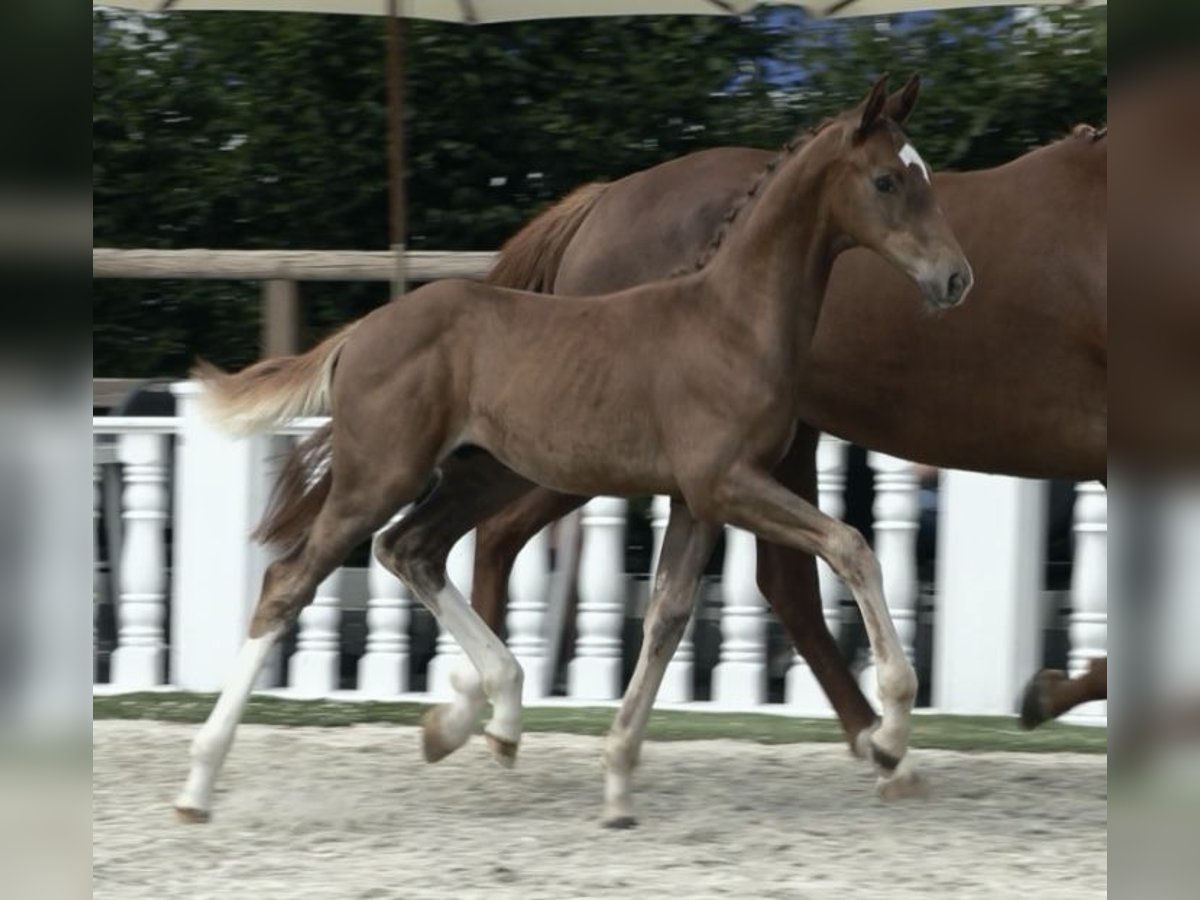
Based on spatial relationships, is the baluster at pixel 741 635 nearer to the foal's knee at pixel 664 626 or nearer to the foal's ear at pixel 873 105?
Answer: the foal's knee at pixel 664 626

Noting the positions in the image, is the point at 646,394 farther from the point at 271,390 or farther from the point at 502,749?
the point at 502,749

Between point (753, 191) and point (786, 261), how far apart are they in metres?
0.33

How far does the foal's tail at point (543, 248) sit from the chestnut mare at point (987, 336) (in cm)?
29

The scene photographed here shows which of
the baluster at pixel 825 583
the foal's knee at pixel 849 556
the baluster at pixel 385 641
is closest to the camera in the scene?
the foal's knee at pixel 849 556

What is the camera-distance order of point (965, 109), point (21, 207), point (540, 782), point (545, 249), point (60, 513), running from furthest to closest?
point (965, 109)
point (545, 249)
point (540, 782)
point (60, 513)
point (21, 207)

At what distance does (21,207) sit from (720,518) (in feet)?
9.66

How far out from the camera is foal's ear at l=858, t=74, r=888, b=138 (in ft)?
14.5

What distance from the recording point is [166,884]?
407 centimetres

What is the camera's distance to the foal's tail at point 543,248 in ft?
18.7

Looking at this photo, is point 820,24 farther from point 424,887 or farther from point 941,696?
point 424,887

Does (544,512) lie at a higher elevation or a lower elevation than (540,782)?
higher

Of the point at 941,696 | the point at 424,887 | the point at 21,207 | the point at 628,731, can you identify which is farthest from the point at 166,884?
the point at 941,696

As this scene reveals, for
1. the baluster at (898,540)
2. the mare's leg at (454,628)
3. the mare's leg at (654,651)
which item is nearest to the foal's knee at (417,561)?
the mare's leg at (454,628)

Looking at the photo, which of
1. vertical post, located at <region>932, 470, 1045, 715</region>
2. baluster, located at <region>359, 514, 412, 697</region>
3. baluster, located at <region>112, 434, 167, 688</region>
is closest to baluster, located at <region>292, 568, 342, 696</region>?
baluster, located at <region>359, 514, 412, 697</region>
